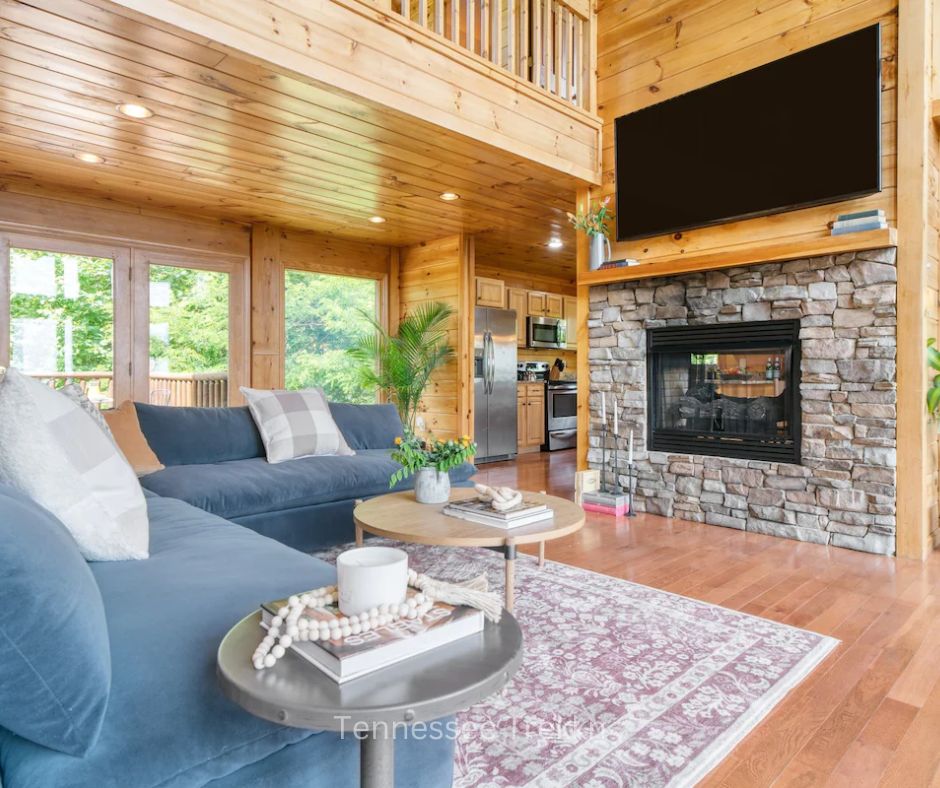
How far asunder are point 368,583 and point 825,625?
7.11 feet

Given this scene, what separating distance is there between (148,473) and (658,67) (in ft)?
13.3

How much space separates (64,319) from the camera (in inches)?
190

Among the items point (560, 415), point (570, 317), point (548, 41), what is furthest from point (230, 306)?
point (570, 317)

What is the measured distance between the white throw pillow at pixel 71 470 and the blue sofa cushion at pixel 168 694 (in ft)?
0.30

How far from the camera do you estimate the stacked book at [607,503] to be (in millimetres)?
4262

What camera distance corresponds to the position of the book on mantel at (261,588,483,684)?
82cm

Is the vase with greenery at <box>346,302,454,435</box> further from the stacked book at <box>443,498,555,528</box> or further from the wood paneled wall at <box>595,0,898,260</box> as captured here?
the stacked book at <box>443,498,555,528</box>

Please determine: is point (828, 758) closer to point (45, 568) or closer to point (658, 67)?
point (45, 568)

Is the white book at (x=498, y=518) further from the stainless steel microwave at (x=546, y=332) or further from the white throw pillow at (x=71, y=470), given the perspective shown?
the stainless steel microwave at (x=546, y=332)

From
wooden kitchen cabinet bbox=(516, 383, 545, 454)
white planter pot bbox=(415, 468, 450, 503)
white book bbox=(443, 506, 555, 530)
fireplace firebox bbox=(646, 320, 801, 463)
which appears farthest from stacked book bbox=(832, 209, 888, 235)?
wooden kitchen cabinet bbox=(516, 383, 545, 454)

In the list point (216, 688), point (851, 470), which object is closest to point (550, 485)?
point (851, 470)

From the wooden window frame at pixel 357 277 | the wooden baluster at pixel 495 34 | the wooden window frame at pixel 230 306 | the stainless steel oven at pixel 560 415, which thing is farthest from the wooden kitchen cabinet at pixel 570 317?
the wooden baluster at pixel 495 34

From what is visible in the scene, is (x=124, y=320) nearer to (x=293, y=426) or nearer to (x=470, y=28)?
(x=293, y=426)

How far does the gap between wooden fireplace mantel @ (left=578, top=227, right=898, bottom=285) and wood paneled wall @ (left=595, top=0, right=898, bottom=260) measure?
100 millimetres
